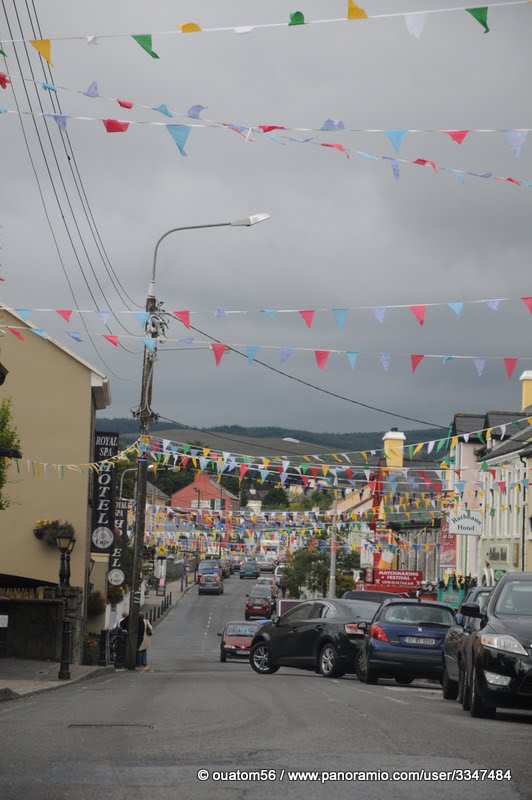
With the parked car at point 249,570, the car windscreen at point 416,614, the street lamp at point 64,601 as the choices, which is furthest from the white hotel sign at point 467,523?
the parked car at point 249,570

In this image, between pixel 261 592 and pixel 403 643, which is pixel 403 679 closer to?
pixel 403 643

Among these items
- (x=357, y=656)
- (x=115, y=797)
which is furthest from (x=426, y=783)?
(x=357, y=656)

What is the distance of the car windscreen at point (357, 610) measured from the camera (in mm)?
20922

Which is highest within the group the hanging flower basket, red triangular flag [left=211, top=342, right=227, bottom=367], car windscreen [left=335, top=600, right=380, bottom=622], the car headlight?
red triangular flag [left=211, top=342, right=227, bottom=367]

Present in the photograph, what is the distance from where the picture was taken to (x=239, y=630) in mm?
40750

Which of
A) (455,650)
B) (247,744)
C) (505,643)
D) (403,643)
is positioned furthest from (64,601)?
(247,744)

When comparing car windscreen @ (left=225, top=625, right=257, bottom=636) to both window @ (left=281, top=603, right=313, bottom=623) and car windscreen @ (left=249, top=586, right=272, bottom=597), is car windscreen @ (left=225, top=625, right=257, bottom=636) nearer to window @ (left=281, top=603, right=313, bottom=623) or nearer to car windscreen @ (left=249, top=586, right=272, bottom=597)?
window @ (left=281, top=603, right=313, bottom=623)

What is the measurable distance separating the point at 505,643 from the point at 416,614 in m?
7.44

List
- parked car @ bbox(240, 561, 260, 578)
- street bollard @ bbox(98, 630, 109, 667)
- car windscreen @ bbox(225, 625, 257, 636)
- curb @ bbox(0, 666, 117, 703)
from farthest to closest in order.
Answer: parked car @ bbox(240, 561, 260, 578) → car windscreen @ bbox(225, 625, 257, 636) → street bollard @ bbox(98, 630, 109, 667) → curb @ bbox(0, 666, 117, 703)

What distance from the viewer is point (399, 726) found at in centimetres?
1098

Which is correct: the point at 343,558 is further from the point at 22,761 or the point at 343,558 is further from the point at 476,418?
the point at 22,761

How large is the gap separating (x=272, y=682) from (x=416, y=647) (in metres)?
2.66

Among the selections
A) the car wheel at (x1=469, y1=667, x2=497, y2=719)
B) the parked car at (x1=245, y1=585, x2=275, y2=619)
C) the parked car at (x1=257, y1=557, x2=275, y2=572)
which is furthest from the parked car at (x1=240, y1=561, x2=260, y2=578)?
the car wheel at (x1=469, y1=667, x2=497, y2=719)

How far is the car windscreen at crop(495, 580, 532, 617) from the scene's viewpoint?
40.7ft
